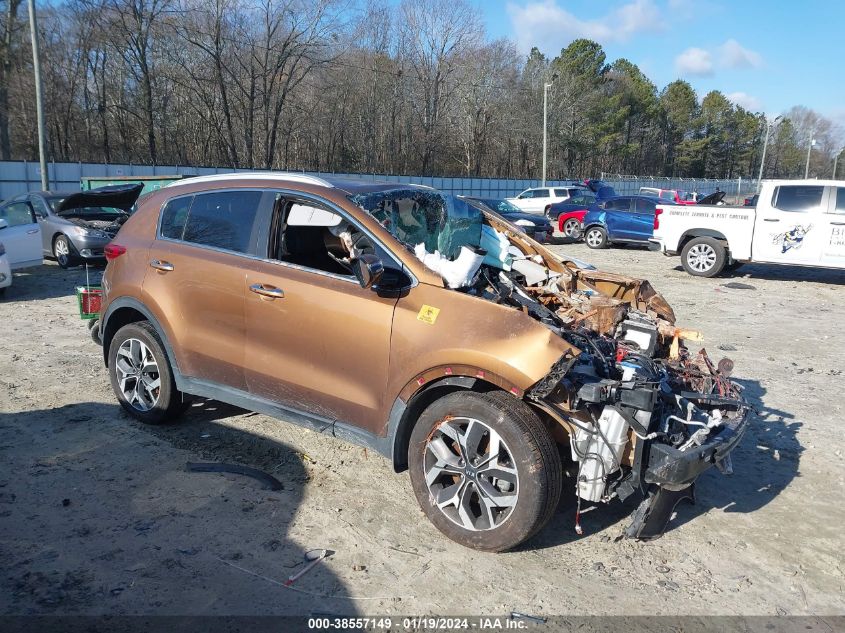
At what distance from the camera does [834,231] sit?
11945 millimetres

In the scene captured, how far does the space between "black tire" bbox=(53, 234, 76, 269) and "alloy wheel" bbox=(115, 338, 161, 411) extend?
942 cm

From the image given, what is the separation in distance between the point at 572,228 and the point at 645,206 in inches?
118

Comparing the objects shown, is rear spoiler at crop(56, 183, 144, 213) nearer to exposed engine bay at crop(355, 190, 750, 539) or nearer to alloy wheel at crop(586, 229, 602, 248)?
exposed engine bay at crop(355, 190, 750, 539)

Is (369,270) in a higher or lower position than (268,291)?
higher

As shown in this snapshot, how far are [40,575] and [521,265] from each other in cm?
362

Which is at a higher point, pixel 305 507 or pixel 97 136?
pixel 97 136

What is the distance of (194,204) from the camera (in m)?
4.80

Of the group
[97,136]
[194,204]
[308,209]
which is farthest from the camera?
[97,136]

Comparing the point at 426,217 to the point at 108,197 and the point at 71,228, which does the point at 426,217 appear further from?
the point at 71,228

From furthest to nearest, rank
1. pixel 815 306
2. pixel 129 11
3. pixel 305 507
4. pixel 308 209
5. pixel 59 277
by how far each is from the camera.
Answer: pixel 129 11 → pixel 59 277 → pixel 815 306 → pixel 308 209 → pixel 305 507

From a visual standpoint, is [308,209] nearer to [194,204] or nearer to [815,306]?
[194,204]

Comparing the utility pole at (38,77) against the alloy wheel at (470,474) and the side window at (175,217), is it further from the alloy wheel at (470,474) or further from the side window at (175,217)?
the alloy wheel at (470,474)

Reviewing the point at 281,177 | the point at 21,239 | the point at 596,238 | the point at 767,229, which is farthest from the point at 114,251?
the point at 596,238

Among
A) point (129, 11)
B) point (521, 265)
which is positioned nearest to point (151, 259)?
point (521, 265)
